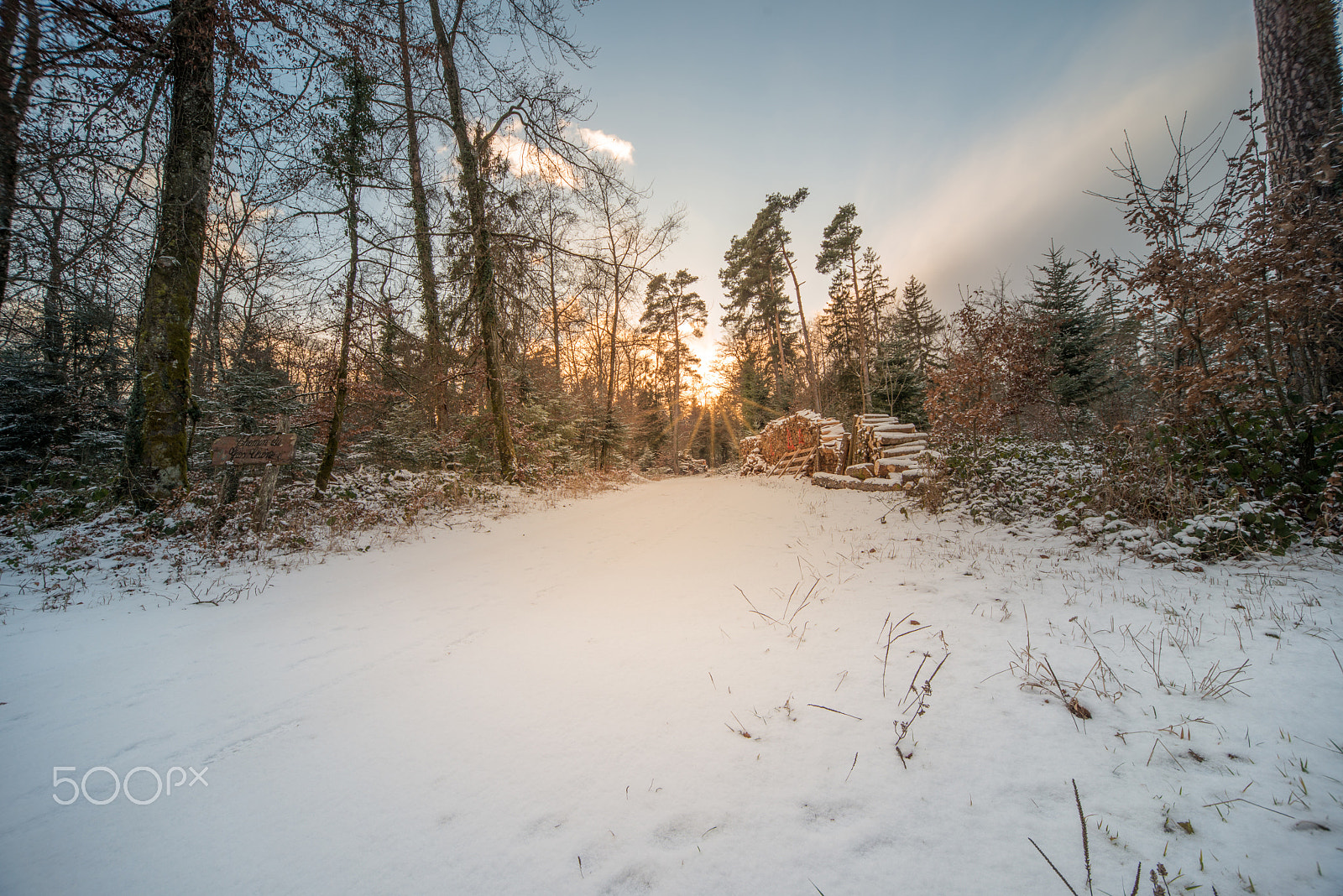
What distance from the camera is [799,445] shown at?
14.3m

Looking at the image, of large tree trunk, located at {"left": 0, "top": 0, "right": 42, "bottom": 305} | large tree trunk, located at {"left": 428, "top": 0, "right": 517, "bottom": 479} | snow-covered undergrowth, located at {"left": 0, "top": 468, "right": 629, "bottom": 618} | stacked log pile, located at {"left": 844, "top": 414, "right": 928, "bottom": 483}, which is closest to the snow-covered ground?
snow-covered undergrowth, located at {"left": 0, "top": 468, "right": 629, "bottom": 618}

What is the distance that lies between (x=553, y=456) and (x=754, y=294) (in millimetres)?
17765

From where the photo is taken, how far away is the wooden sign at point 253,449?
4984 millimetres

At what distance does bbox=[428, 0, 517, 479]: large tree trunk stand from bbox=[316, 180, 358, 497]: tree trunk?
1.85m

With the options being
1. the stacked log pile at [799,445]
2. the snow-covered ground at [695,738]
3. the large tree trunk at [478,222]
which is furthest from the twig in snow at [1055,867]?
the stacked log pile at [799,445]

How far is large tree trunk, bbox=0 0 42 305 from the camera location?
103 inches

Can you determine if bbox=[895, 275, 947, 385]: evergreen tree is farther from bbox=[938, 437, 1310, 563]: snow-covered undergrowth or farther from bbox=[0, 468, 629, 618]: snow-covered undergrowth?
bbox=[0, 468, 629, 618]: snow-covered undergrowth

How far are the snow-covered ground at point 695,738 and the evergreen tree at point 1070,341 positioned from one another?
1285 cm

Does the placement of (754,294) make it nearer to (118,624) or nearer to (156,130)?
(156,130)

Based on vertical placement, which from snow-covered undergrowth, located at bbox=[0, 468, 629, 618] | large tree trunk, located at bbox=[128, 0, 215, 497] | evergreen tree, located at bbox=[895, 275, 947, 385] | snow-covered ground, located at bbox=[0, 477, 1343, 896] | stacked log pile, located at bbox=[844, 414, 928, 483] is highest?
evergreen tree, located at bbox=[895, 275, 947, 385]

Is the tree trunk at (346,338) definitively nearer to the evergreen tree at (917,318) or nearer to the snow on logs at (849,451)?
the snow on logs at (849,451)

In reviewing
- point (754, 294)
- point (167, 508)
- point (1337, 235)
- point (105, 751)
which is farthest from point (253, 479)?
point (754, 294)

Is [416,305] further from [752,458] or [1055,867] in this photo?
[752,458]

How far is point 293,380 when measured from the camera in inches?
443
